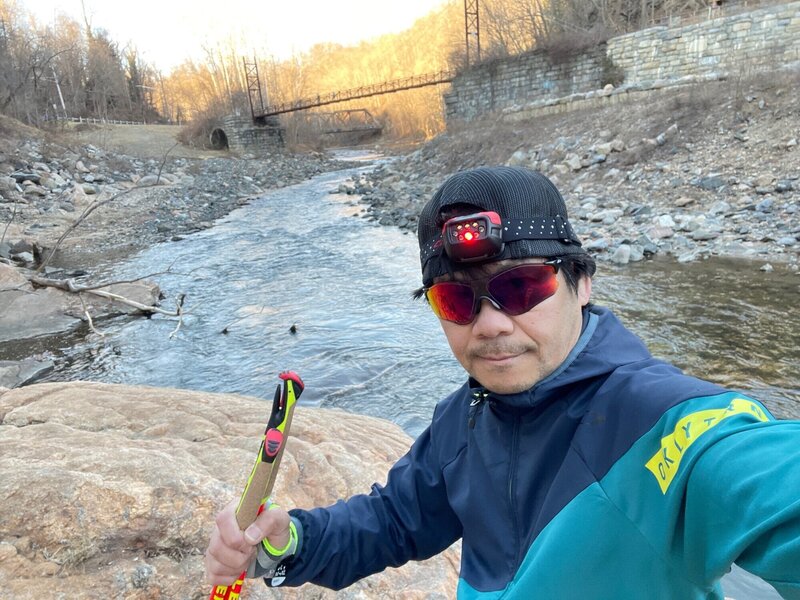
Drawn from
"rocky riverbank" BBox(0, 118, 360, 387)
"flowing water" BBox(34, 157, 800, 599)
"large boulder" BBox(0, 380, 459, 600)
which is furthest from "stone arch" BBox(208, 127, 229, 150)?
"large boulder" BBox(0, 380, 459, 600)

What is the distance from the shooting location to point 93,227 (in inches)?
627

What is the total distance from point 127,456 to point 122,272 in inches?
394

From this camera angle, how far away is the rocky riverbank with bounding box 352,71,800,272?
28.5 feet

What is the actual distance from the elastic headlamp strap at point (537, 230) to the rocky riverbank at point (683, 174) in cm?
764

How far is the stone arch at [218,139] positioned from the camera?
138ft

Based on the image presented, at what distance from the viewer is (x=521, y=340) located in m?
Result: 1.27

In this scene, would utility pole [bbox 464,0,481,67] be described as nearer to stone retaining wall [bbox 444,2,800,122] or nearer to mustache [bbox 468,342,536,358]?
stone retaining wall [bbox 444,2,800,122]

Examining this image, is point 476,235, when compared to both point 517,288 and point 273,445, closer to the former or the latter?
point 517,288

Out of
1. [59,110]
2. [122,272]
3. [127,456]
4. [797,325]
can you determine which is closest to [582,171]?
[797,325]

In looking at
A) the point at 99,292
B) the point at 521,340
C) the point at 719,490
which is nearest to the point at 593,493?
the point at 719,490

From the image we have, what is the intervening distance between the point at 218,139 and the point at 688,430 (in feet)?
153

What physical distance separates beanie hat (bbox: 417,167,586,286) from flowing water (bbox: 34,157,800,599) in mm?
2499

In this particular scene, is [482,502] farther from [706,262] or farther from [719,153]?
[719,153]

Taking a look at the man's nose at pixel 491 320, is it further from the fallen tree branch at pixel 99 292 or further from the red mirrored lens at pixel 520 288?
the fallen tree branch at pixel 99 292
